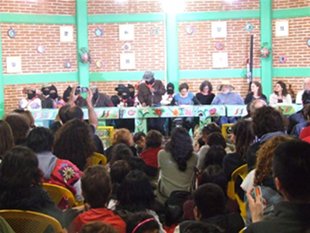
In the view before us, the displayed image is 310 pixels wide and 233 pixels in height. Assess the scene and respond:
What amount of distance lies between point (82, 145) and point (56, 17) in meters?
9.86

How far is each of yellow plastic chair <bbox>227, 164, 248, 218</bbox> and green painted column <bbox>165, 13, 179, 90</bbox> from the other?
9745 millimetres

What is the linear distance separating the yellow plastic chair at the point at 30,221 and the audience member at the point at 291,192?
143 cm

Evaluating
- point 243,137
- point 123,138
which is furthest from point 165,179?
point 243,137

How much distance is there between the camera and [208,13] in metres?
14.6

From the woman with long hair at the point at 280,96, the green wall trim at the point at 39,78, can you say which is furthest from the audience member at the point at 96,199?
the green wall trim at the point at 39,78

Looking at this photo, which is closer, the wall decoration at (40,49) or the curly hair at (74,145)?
the curly hair at (74,145)

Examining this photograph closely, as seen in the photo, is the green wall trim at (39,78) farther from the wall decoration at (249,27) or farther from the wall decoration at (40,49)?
the wall decoration at (249,27)

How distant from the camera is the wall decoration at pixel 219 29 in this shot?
14578 mm

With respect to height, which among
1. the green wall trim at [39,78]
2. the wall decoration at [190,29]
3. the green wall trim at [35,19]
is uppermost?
the green wall trim at [35,19]

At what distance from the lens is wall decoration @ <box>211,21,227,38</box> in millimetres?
14578

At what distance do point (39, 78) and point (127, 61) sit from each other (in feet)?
7.67

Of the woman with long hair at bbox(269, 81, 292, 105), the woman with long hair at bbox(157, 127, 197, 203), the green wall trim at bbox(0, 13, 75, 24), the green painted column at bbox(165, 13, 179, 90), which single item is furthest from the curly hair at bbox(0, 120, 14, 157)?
the green painted column at bbox(165, 13, 179, 90)

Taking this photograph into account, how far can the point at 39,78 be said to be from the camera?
13.9 meters

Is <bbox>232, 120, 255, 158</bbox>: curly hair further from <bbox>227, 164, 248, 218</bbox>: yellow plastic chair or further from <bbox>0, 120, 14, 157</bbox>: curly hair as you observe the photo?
<bbox>0, 120, 14, 157</bbox>: curly hair
